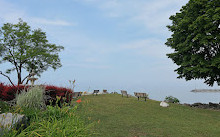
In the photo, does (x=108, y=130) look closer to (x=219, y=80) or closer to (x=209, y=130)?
(x=209, y=130)

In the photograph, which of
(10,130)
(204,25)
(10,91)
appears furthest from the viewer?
(204,25)

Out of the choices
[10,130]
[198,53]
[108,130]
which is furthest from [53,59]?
[10,130]

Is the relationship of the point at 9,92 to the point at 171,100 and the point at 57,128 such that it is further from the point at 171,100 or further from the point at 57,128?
the point at 171,100

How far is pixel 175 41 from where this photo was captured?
57.7ft

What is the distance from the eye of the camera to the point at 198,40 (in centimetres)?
1612

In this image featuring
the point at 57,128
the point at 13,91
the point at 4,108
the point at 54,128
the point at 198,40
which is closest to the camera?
the point at 57,128

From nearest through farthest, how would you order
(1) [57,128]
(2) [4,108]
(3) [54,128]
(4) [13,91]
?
(1) [57,128] → (3) [54,128] → (2) [4,108] → (4) [13,91]

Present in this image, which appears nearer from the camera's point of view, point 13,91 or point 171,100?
point 13,91

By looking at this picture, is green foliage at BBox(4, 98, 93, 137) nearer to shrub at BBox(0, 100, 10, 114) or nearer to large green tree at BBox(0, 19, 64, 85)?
shrub at BBox(0, 100, 10, 114)

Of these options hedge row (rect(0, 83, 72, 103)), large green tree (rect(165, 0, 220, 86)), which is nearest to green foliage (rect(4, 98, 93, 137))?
hedge row (rect(0, 83, 72, 103))

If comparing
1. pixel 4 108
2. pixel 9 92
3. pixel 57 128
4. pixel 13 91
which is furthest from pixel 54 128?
pixel 9 92

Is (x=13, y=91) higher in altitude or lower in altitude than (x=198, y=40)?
lower

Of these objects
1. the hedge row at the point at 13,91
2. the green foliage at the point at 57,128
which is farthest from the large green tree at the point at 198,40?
the green foliage at the point at 57,128

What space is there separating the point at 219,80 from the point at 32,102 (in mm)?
17679
